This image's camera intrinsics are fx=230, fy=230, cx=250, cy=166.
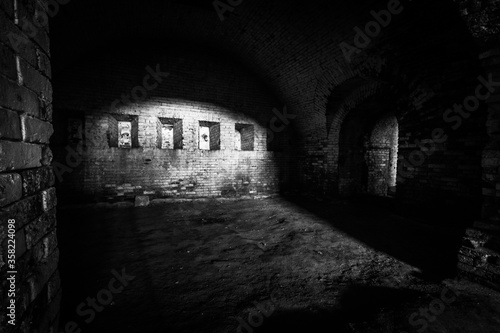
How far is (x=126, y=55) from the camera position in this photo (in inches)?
241

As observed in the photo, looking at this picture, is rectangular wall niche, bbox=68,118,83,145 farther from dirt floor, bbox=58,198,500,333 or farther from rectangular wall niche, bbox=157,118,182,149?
dirt floor, bbox=58,198,500,333

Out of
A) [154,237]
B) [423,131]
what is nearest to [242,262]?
[154,237]

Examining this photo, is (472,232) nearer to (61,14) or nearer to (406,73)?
(406,73)

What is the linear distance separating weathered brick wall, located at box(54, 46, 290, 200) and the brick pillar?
561cm

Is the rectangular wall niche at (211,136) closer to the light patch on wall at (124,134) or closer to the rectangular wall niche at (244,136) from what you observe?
the rectangular wall niche at (244,136)

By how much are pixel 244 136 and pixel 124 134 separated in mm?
3611

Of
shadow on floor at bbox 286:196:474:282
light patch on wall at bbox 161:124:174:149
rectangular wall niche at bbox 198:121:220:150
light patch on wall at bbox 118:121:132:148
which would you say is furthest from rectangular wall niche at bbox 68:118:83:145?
shadow on floor at bbox 286:196:474:282

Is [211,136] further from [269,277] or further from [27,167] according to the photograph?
[27,167]

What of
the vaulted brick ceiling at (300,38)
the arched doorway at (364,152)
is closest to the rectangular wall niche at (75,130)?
the vaulted brick ceiling at (300,38)

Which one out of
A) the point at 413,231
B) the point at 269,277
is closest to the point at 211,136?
the point at 269,277

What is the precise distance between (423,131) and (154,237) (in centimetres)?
528

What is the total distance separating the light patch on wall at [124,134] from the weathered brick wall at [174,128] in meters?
0.24

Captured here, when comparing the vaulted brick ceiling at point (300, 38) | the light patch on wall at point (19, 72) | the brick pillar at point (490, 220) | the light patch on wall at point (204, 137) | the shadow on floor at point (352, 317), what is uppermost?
the vaulted brick ceiling at point (300, 38)

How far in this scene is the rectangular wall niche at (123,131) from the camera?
607cm
